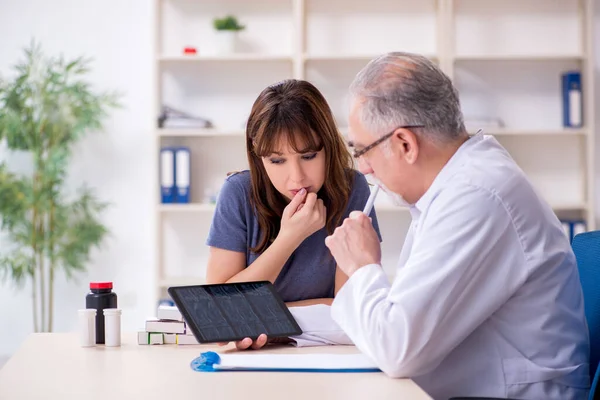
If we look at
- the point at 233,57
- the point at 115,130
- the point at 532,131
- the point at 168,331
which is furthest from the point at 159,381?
the point at 115,130

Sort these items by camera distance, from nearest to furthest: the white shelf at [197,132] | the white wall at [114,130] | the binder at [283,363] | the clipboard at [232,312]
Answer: the binder at [283,363] → the clipboard at [232,312] → the white shelf at [197,132] → the white wall at [114,130]

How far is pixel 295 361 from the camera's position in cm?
151

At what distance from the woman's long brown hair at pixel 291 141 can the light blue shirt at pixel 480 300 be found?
0.54 meters

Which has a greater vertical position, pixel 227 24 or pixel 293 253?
pixel 227 24

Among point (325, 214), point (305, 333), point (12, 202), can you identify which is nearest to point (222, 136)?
point (12, 202)

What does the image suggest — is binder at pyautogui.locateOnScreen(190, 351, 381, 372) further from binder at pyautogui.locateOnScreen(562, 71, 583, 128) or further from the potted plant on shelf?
binder at pyautogui.locateOnScreen(562, 71, 583, 128)

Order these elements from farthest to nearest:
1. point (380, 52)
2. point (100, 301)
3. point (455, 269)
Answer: point (380, 52) → point (100, 301) → point (455, 269)

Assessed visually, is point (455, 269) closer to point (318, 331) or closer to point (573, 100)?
point (318, 331)

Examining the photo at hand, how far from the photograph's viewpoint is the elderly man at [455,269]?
1383 mm

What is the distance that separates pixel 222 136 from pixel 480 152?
125 inches

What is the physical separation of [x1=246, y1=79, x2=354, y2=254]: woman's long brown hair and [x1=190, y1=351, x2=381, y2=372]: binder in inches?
22.4

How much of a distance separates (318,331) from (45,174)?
10.1 feet

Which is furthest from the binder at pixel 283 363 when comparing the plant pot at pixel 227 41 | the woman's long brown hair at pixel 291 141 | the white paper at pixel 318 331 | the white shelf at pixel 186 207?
the plant pot at pixel 227 41

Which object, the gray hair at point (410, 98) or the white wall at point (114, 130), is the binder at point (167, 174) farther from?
the gray hair at point (410, 98)
